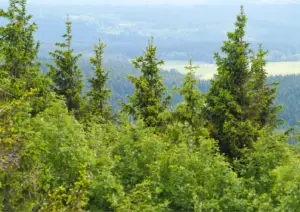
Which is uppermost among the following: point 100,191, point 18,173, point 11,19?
point 11,19

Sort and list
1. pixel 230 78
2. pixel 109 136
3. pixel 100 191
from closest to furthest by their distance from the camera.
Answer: pixel 100 191, pixel 109 136, pixel 230 78

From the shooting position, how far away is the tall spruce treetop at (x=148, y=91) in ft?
84.8

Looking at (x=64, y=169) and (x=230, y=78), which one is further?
(x=230, y=78)

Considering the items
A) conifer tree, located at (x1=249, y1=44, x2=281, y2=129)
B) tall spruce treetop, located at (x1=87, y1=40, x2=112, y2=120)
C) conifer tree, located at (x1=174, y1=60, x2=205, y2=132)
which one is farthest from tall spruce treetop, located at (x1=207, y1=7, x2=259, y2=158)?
tall spruce treetop, located at (x1=87, y1=40, x2=112, y2=120)

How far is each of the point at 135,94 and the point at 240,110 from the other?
7.84 meters

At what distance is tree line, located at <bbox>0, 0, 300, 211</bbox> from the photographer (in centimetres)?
A: 826

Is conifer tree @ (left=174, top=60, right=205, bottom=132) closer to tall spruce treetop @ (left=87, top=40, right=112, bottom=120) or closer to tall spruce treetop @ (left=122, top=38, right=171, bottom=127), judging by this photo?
tall spruce treetop @ (left=122, top=38, right=171, bottom=127)

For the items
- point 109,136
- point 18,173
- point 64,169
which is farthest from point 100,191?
point 109,136

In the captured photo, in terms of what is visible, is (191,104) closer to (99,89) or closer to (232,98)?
(232,98)

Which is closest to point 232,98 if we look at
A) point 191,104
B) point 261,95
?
point 191,104

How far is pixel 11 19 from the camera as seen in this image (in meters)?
25.2

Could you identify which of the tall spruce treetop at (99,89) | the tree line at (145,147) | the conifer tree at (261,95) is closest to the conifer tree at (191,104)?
the tree line at (145,147)

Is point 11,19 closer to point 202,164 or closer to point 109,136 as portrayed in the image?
point 109,136

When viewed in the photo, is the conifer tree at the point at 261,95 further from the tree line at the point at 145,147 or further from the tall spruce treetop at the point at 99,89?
the tall spruce treetop at the point at 99,89
